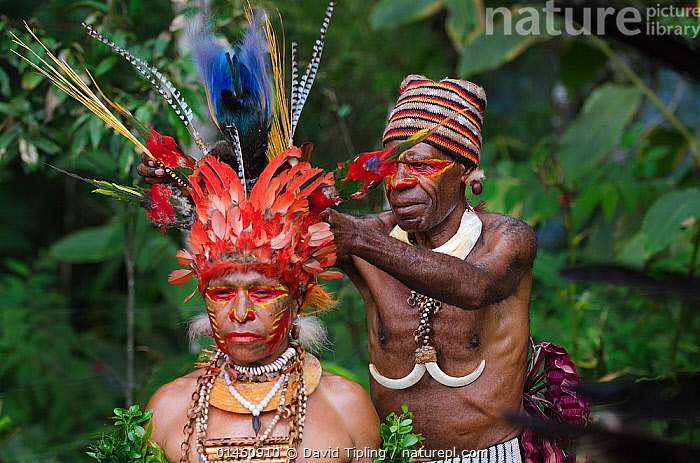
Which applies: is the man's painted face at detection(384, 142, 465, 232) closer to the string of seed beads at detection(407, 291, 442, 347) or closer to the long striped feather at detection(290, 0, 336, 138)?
the string of seed beads at detection(407, 291, 442, 347)

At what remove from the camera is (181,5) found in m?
3.37

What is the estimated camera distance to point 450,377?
2041 mm

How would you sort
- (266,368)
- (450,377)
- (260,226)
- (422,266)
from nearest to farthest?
1. (260,226)
2. (266,368)
3. (422,266)
4. (450,377)

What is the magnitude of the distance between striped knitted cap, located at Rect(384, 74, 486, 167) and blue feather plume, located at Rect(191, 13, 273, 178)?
1.56 ft

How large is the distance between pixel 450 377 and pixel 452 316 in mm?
192

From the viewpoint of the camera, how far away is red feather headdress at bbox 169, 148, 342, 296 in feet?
5.36

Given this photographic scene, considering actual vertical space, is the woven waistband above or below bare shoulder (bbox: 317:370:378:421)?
below

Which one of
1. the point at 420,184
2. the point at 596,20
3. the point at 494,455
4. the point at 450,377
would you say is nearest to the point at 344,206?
the point at 420,184

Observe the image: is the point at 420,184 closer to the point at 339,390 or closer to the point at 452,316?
the point at 452,316

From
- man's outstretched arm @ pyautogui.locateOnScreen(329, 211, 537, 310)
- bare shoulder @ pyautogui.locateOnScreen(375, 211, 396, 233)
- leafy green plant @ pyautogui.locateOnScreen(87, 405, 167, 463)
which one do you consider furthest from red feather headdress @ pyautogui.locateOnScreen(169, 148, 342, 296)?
bare shoulder @ pyautogui.locateOnScreen(375, 211, 396, 233)

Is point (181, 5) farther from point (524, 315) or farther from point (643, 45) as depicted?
point (643, 45)

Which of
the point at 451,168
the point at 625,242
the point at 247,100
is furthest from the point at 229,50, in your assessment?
the point at 625,242

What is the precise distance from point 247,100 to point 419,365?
98 cm

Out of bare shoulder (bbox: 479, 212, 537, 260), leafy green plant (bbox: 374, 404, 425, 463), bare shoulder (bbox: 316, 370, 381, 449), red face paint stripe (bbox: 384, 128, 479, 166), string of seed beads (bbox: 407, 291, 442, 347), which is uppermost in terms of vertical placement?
red face paint stripe (bbox: 384, 128, 479, 166)
